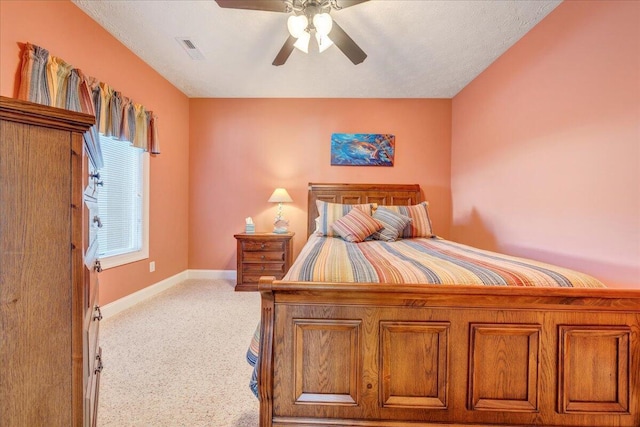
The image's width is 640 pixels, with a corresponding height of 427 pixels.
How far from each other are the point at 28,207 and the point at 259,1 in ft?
6.00

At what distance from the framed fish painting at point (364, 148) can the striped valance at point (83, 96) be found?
2.36 metres

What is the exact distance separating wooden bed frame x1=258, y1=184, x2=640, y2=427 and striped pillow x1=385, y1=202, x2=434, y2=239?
71.8 inches

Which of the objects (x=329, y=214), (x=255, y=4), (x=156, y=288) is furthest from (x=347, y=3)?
(x=156, y=288)

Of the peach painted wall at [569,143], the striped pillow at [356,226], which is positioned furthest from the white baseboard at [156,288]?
the peach painted wall at [569,143]

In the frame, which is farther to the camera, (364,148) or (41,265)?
(364,148)

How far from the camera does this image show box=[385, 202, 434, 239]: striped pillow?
Result: 2992 millimetres

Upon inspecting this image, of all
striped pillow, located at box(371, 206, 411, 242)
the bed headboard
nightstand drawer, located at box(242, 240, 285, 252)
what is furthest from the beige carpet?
the bed headboard

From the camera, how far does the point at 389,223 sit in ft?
9.50

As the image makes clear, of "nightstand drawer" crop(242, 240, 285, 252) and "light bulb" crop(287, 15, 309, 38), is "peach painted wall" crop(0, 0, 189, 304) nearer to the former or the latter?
"nightstand drawer" crop(242, 240, 285, 252)

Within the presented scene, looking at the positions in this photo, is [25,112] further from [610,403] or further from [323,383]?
[610,403]

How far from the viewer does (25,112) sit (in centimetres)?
67

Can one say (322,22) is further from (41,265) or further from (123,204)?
(123,204)

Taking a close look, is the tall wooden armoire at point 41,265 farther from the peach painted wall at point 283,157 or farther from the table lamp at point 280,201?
the peach painted wall at point 283,157

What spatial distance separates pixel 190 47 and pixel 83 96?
109cm
